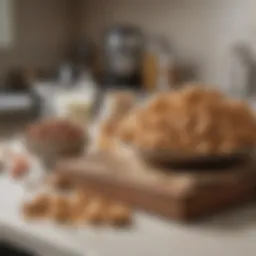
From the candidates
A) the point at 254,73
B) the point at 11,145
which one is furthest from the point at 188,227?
the point at 254,73

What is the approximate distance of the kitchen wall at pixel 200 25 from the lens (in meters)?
1.97

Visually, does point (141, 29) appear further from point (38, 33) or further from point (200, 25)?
point (38, 33)

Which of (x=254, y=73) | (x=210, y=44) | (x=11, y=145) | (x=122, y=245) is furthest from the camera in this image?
(x=210, y=44)

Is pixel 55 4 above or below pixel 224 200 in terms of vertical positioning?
above

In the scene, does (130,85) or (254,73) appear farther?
(130,85)

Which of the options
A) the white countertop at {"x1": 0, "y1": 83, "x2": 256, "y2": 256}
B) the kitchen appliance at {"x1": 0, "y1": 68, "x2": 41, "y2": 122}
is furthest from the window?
the white countertop at {"x1": 0, "y1": 83, "x2": 256, "y2": 256}

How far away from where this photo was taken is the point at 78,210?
89 cm

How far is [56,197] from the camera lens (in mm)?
930

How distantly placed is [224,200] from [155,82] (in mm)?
1240

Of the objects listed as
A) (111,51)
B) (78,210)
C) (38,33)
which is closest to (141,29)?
(111,51)

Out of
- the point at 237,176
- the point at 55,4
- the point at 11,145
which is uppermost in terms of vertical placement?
the point at 55,4

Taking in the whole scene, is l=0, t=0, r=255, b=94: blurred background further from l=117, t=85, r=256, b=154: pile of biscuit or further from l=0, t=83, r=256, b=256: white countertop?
l=0, t=83, r=256, b=256: white countertop

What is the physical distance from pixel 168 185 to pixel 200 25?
1.27m

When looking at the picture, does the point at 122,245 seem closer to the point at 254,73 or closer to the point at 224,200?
the point at 224,200
